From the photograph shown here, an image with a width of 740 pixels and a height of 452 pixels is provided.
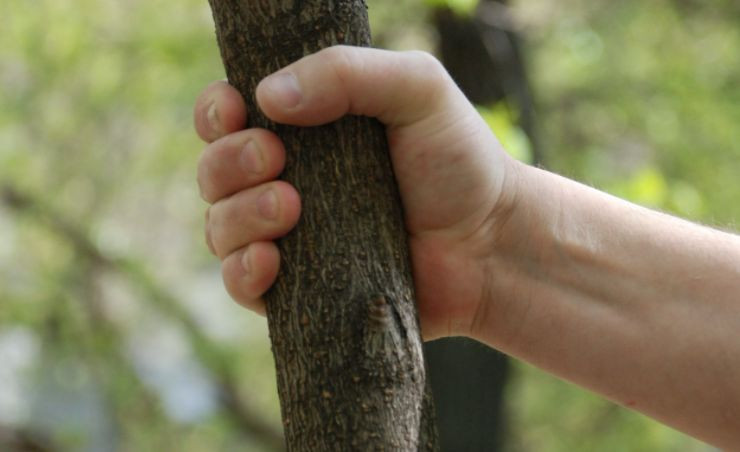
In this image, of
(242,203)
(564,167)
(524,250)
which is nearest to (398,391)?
(242,203)

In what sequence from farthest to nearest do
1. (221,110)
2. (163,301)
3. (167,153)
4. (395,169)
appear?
(167,153) < (163,301) < (395,169) < (221,110)

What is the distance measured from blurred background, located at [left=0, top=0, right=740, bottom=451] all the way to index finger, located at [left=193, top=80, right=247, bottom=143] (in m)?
4.16

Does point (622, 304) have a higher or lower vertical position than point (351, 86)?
lower

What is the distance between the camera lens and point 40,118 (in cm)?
648

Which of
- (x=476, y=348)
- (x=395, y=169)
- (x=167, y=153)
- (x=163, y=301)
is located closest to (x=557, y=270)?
(x=395, y=169)

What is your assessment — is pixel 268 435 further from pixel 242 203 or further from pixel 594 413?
pixel 242 203

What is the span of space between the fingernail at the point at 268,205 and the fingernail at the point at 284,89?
0.39 feet

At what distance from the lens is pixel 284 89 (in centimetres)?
108

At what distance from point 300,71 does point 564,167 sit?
5545 millimetres

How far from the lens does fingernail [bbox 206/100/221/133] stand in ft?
4.04

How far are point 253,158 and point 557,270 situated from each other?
63 cm

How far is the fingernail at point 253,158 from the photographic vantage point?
1162mm

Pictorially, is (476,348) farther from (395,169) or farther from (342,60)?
(342,60)

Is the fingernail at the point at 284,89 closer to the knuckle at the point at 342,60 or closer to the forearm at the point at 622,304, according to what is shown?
the knuckle at the point at 342,60
